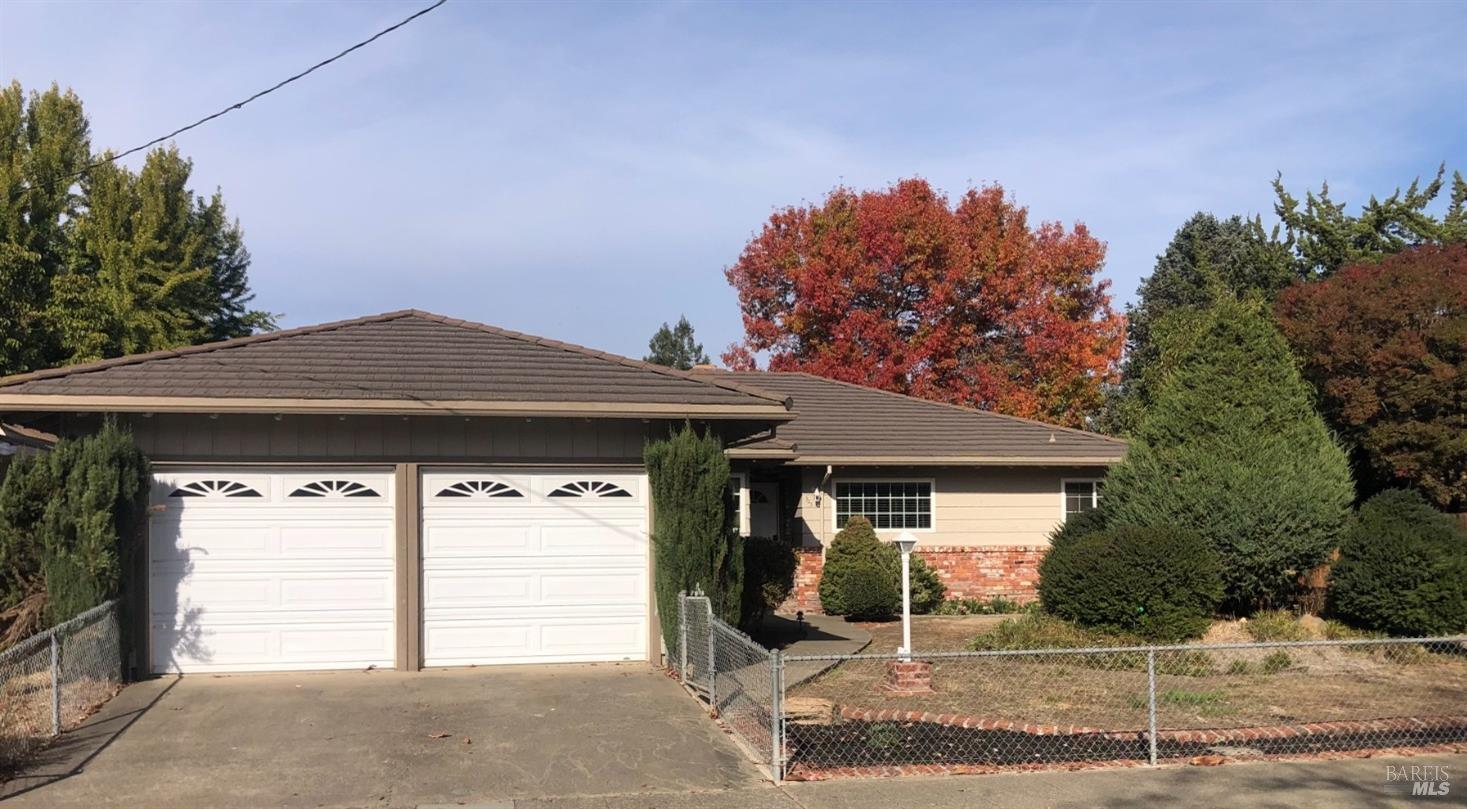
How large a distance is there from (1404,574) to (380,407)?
11211 millimetres

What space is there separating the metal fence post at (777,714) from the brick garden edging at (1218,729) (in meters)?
2.14

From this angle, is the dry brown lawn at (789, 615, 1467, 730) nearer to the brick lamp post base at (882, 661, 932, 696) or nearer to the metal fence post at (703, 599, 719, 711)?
the brick lamp post base at (882, 661, 932, 696)

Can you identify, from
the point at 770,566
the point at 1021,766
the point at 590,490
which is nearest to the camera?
the point at 1021,766

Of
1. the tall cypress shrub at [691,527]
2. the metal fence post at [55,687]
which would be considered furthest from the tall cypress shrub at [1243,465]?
the metal fence post at [55,687]

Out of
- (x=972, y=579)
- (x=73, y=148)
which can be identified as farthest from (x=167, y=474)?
(x=73, y=148)

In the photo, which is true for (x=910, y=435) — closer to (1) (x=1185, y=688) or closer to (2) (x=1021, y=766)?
(1) (x=1185, y=688)

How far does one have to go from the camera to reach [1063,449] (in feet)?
68.2

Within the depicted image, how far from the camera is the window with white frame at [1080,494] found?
21172mm

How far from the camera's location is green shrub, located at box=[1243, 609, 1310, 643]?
549 inches

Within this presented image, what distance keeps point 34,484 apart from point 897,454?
12.8m

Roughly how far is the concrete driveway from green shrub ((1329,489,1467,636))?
8244 mm

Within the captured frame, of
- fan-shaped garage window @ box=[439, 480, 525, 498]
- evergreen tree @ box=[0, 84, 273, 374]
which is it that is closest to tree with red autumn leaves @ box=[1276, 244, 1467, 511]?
fan-shaped garage window @ box=[439, 480, 525, 498]

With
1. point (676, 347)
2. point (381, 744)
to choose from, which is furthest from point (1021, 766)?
point (676, 347)

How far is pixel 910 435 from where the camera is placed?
2097cm
